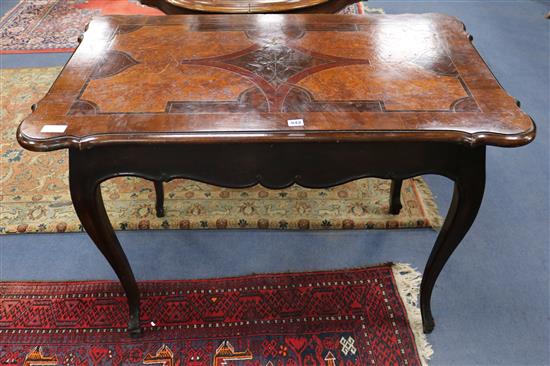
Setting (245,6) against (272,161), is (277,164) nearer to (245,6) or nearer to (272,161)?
(272,161)

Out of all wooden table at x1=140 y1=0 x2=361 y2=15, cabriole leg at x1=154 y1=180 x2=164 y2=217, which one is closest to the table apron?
cabriole leg at x1=154 y1=180 x2=164 y2=217

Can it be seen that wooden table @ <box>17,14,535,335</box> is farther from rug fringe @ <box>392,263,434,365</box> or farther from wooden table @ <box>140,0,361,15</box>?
wooden table @ <box>140,0,361,15</box>

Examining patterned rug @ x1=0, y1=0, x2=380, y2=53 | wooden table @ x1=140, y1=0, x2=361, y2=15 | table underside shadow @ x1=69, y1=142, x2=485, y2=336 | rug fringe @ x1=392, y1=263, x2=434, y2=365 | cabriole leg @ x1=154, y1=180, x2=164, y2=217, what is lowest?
rug fringe @ x1=392, y1=263, x2=434, y2=365

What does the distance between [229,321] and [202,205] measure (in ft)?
1.87

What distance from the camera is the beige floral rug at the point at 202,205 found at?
1812mm

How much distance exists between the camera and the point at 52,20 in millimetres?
3434

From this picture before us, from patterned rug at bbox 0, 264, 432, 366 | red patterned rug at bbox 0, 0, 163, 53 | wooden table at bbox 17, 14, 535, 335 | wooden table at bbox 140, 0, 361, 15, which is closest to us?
wooden table at bbox 17, 14, 535, 335

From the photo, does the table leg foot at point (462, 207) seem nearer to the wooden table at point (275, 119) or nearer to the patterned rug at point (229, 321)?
the wooden table at point (275, 119)

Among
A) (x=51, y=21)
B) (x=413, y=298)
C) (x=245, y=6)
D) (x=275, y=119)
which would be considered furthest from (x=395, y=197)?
(x=51, y=21)

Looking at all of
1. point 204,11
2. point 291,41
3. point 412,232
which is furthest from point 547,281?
point 204,11

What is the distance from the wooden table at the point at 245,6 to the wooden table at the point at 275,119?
69 centimetres

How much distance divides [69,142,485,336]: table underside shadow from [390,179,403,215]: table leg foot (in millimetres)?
642

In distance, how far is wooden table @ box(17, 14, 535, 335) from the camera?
3.36 feet

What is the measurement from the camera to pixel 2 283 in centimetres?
161
